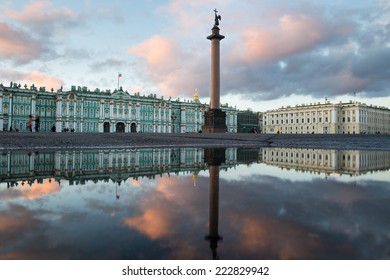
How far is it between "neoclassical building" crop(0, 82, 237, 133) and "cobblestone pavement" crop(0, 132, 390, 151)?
51055 mm

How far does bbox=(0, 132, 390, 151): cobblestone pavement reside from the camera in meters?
14.0

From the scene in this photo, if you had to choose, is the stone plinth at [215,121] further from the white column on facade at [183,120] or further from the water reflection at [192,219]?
the white column on facade at [183,120]

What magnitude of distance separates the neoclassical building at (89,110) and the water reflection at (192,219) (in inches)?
2542

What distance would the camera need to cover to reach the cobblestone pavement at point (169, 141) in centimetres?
1399

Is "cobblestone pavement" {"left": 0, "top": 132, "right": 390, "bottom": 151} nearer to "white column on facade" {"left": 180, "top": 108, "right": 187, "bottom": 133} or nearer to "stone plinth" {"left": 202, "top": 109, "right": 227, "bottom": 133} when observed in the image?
"stone plinth" {"left": 202, "top": 109, "right": 227, "bottom": 133}

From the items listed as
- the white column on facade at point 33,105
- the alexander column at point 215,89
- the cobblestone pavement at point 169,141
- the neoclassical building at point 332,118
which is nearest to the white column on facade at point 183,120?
the neoclassical building at point 332,118

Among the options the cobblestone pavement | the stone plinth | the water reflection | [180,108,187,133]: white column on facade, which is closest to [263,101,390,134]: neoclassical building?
[180,108,187,133]: white column on facade

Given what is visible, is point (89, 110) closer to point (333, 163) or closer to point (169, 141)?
point (169, 141)

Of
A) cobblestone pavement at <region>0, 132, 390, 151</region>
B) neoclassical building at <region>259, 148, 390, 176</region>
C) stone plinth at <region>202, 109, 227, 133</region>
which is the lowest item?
neoclassical building at <region>259, 148, 390, 176</region>

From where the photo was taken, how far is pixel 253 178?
5941 millimetres

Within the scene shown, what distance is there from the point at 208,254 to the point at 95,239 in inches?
38.5

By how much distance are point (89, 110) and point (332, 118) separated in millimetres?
73782

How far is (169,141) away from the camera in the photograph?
18188 mm

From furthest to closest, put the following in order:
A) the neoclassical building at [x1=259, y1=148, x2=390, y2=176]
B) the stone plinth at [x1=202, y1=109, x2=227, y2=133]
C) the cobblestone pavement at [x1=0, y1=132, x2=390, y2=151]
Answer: the stone plinth at [x1=202, y1=109, x2=227, y2=133], the cobblestone pavement at [x1=0, y1=132, x2=390, y2=151], the neoclassical building at [x1=259, y1=148, x2=390, y2=176]
